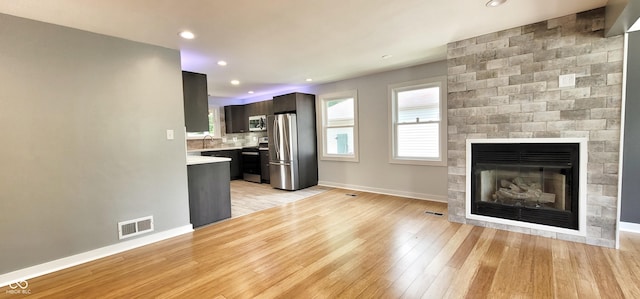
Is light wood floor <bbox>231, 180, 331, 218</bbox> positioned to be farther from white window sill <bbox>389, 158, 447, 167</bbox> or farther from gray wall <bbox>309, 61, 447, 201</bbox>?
white window sill <bbox>389, 158, 447, 167</bbox>

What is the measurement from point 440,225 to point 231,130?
20.7 feet

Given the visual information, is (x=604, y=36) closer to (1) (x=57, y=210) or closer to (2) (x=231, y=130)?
(1) (x=57, y=210)

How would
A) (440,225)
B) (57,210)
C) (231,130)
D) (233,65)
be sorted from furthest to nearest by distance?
(231,130), (233,65), (440,225), (57,210)

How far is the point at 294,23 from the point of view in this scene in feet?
8.71

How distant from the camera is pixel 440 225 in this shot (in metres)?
3.35

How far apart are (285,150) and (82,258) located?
143 inches

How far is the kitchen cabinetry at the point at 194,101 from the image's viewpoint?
3.66m

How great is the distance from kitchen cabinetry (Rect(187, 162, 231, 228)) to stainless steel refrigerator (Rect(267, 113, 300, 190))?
1.86 m

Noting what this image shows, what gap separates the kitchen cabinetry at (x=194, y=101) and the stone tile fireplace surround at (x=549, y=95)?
135 inches

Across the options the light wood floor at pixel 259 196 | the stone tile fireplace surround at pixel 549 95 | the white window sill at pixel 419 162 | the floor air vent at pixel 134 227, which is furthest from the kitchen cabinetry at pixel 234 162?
the stone tile fireplace surround at pixel 549 95

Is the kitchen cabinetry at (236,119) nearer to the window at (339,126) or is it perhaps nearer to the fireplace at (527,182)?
the window at (339,126)

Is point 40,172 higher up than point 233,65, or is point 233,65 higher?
point 233,65

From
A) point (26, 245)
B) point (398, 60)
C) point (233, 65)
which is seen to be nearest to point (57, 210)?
point (26, 245)

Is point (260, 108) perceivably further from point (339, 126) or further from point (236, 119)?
point (339, 126)
